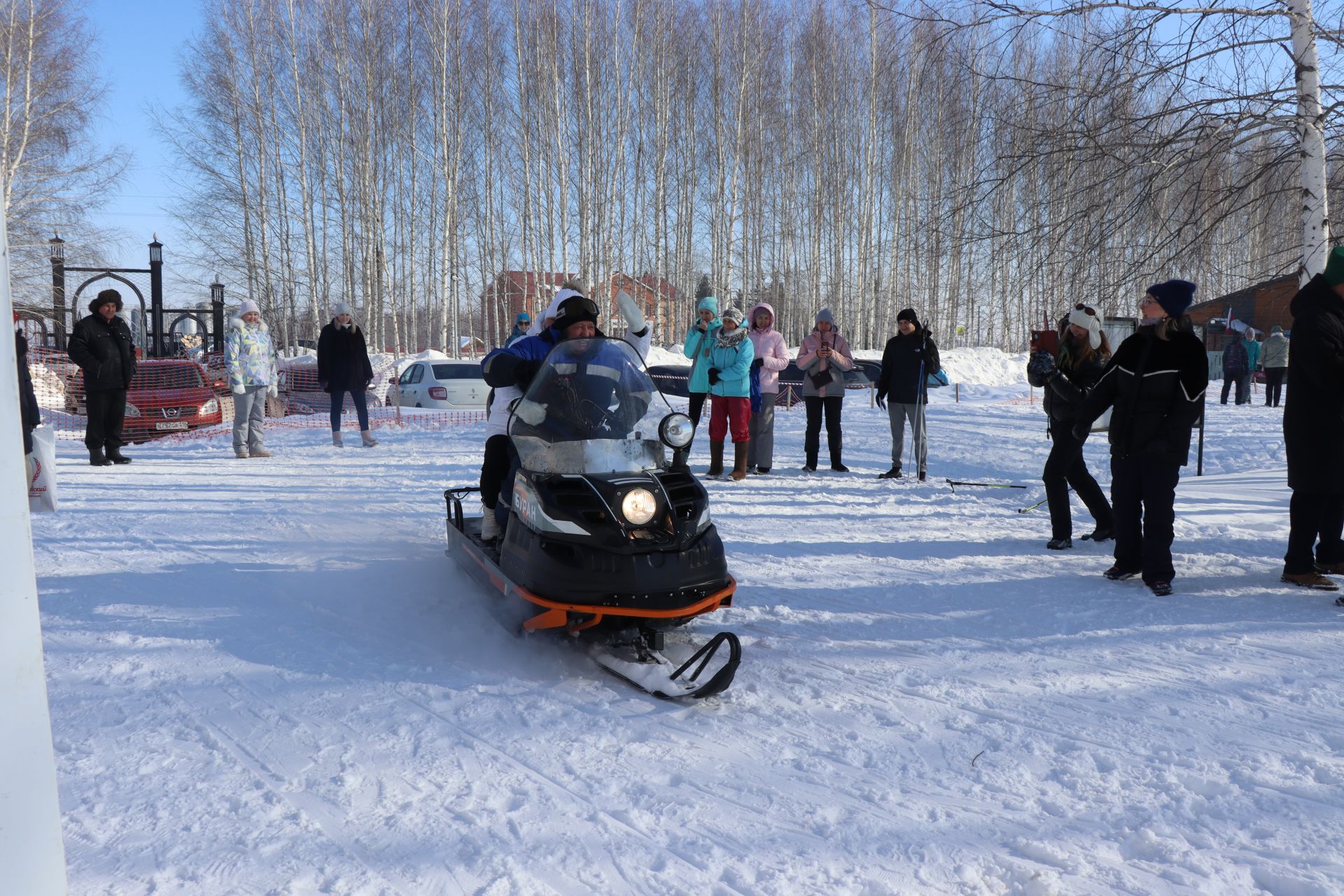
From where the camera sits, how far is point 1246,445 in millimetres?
11859

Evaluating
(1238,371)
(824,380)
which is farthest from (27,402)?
(1238,371)

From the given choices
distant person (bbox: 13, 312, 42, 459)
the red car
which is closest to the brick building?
the red car

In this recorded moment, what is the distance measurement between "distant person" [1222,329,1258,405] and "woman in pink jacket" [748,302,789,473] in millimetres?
13515

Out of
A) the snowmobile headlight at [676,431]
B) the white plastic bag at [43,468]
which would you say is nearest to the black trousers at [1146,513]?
the snowmobile headlight at [676,431]

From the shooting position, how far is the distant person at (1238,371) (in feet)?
62.5

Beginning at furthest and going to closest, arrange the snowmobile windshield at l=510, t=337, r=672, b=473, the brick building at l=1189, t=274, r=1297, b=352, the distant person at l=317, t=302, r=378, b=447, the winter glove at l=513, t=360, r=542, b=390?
the brick building at l=1189, t=274, r=1297, b=352 < the distant person at l=317, t=302, r=378, b=447 < the winter glove at l=513, t=360, r=542, b=390 < the snowmobile windshield at l=510, t=337, r=672, b=473

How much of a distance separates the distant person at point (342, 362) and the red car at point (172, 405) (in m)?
2.93

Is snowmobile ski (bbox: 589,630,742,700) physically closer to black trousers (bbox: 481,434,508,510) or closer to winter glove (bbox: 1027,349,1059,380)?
black trousers (bbox: 481,434,508,510)

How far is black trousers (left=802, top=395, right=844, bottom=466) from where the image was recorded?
1002 cm

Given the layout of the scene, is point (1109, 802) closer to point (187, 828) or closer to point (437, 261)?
point (187, 828)

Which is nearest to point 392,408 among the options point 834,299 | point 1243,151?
point 1243,151

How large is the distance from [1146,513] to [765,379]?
198 inches

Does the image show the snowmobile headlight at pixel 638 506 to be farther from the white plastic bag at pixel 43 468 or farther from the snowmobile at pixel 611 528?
the white plastic bag at pixel 43 468

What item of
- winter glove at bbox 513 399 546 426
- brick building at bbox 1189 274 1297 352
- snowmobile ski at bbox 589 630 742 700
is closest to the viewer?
snowmobile ski at bbox 589 630 742 700
